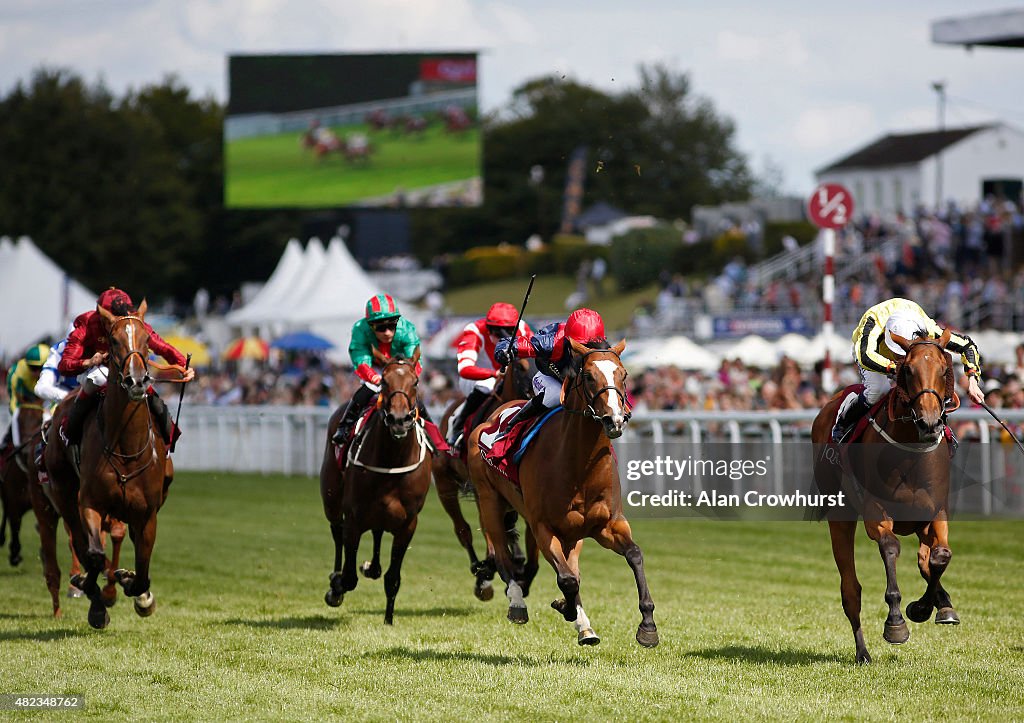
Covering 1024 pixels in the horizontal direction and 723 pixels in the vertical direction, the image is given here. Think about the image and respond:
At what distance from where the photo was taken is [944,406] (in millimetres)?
7984

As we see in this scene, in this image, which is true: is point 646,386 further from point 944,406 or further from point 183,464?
point 944,406

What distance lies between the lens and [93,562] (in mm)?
9133

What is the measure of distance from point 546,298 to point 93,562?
39.7 metres

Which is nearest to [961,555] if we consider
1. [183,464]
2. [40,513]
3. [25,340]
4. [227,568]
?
[227,568]

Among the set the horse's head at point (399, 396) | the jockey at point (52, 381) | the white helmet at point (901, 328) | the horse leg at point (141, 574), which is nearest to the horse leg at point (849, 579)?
the white helmet at point (901, 328)

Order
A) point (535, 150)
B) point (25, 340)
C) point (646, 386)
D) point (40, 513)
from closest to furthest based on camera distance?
point (40, 513)
point (646, 386)
point (25, 340)
point (535, 150)

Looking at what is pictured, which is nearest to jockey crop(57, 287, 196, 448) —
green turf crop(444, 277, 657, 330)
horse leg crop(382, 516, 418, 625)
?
horse leg crop(382, 516, 418, 625)

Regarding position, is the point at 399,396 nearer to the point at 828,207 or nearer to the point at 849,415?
the point at 849,415

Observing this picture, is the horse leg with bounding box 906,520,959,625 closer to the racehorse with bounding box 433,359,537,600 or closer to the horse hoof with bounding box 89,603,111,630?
the racehorse with bounding box 433,359,537,600

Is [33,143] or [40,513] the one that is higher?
[33,143]

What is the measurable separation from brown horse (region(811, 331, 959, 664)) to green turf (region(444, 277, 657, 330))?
99.9 ft

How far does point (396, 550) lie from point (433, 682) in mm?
2280

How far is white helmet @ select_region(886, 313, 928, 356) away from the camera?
823cm

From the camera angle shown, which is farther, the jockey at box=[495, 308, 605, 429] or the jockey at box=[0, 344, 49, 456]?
the jockey at box=[0, 344, 49, 456]
